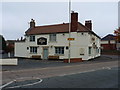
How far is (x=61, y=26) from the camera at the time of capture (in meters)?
41.0

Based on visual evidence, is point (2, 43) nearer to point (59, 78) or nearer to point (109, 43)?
point (109, 43)

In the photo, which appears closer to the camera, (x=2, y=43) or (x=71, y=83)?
(x=71, y=83)

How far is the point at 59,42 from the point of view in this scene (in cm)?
3838

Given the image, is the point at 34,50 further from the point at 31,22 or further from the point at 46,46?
the point at 31,22

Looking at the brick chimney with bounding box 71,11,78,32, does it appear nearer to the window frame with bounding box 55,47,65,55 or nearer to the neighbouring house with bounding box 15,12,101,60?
the neighbouring house with bounding box 15,12,101,60

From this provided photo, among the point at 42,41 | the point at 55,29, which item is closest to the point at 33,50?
the point at 42,41

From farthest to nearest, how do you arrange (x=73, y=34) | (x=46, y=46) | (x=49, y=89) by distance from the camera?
(x=46, y=46) < (x=73, y=34) < (x=49, y=89)

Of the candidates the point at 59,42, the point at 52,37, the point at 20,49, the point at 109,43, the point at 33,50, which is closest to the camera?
the point at 59,42

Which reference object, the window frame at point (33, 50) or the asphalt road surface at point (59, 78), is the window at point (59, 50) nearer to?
the window frame at point (33, 50)

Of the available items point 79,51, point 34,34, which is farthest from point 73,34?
point 34,34

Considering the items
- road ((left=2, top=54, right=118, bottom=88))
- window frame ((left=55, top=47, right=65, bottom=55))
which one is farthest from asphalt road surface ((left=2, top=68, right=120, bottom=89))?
window frame ((left=55, top=47, right=65, bottom=55))

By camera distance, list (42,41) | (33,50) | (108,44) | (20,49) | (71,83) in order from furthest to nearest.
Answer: (108,44)
(20,49)
(33,50)
(42,41)
(71,83)

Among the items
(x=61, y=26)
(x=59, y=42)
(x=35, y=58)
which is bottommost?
(x=35, y=58)

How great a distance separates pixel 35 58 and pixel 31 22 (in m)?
10.0
